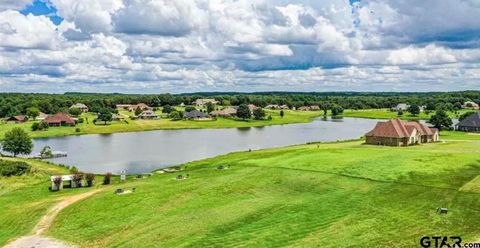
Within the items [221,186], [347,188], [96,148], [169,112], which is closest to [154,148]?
[96,148]

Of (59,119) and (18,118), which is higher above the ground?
(59,119)

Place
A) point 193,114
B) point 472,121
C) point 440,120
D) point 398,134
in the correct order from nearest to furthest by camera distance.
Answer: point 398,134, point 440,120, point 472,121, point 193,114

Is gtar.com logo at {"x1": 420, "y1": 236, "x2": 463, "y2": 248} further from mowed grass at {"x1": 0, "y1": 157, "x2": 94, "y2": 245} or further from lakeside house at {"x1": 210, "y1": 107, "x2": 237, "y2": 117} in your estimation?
lakeside house at {"x1": 210, "y1": 107, "x2": 237, "y2": 117}

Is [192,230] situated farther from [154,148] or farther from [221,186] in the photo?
[154,148]

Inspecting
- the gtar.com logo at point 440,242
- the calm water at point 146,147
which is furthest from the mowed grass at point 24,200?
the gtar.com logo at point 440,242

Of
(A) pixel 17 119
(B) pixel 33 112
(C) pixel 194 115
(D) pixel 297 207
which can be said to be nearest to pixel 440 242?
(D) pixel 297 207

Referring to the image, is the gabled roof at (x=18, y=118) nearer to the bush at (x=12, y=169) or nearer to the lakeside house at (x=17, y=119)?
the lakeside house at (x=17, y=119)

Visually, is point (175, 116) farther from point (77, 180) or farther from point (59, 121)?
point (77, 180)
